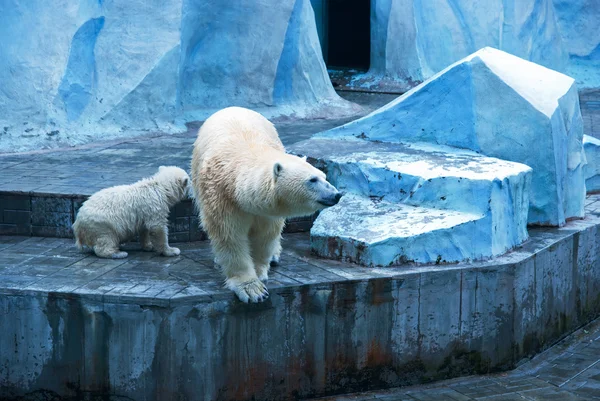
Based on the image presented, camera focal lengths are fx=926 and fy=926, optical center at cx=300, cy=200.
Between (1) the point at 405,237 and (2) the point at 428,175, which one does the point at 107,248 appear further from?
(2) the point at 428,175

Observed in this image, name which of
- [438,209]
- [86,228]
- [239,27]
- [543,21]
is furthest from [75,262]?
[543,21]

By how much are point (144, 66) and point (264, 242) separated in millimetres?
4240

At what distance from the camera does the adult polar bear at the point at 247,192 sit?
15.1ft

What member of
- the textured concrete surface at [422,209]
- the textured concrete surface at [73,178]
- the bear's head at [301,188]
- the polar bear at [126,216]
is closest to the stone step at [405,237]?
the textured concrete surface at [422,209]

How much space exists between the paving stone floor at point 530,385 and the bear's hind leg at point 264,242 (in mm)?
877

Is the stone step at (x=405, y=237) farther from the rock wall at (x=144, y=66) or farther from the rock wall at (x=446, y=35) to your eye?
the rock wall at (x=446, y=35)

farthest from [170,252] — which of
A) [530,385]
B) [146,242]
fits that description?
[530,385]

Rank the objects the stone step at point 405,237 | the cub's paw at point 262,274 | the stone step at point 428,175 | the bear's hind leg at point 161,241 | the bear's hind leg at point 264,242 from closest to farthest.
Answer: the bear's hind leg at point 264,242
the cub's paw at point 262,274
the stone step at point 405,237
the bear's hind leg at point 161,241
the stone step at point 428,175

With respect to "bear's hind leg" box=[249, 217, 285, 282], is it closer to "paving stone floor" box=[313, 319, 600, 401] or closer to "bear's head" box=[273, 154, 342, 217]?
"bear's head" box=[273, 154, 342, 217]

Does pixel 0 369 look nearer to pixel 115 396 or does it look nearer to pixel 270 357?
pixel 115 396

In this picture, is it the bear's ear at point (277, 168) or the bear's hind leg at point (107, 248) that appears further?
the bear's hind leg at point (107, 248)

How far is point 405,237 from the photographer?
226 inches

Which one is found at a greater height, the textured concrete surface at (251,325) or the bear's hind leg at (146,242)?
the bear's hind leg at (146,242)

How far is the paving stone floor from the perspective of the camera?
18.3 feet
